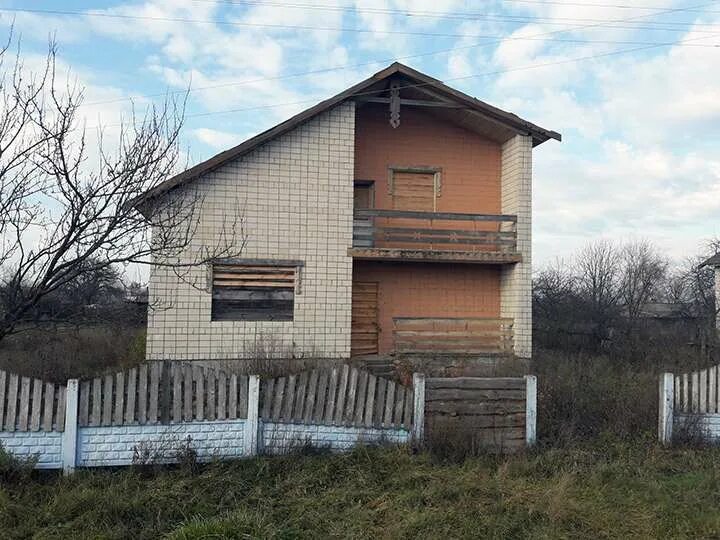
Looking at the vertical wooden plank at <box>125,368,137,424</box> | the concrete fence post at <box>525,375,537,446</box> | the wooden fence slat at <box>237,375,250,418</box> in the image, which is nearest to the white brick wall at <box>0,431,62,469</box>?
the vertical wooden plank at <box>125,368,137,424</box>

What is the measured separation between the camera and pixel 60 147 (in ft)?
21.6

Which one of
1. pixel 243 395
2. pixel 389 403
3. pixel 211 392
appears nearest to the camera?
pixel 211 392

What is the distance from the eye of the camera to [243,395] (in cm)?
705

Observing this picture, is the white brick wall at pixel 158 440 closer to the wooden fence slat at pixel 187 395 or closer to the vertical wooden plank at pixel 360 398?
the wooden fence slat at pixel 187 395

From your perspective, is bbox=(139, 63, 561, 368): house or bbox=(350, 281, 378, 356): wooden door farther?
bbox=(350, 281, 378, 356): wooden door

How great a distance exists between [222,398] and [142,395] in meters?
0.88

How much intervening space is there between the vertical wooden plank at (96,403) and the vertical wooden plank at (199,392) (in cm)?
102

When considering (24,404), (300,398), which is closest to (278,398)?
(300,398)

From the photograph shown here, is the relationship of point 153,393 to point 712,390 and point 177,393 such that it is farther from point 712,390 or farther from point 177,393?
point 712,390

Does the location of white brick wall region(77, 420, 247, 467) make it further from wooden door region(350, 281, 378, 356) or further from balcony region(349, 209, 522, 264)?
wooden door region(350, 281, 378, 356)

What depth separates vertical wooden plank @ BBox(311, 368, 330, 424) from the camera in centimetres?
724

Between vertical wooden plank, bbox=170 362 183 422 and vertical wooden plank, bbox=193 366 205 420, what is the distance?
166mm

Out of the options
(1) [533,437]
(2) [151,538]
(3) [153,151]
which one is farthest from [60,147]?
(1) [533,437]

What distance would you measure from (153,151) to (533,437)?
5804mm
